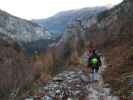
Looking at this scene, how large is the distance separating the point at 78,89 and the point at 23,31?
498ft

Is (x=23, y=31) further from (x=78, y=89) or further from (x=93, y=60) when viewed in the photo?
(x=93, y=60)

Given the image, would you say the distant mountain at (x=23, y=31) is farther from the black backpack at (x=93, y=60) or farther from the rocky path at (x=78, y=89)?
the black backpack at (x=93, y=60)

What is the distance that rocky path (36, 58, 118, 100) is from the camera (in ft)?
47.5

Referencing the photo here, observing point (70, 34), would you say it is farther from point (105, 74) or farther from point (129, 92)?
point (129, 92)

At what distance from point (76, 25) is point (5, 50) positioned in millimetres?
45519

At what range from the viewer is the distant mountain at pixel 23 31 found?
148m

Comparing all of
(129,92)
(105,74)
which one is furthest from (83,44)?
(129,92)

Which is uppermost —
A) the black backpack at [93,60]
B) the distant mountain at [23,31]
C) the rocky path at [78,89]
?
the distant mountain at [23,31]

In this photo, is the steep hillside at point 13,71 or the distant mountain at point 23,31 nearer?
the steep hillside at point 13,71

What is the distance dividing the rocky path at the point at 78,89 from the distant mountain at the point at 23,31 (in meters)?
122

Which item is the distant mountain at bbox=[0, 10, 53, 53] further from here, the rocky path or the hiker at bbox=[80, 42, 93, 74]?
the rocky path

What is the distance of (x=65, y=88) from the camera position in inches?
620

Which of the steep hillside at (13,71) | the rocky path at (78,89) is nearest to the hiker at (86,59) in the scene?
the rocky path at (78,89)

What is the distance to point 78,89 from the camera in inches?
613
